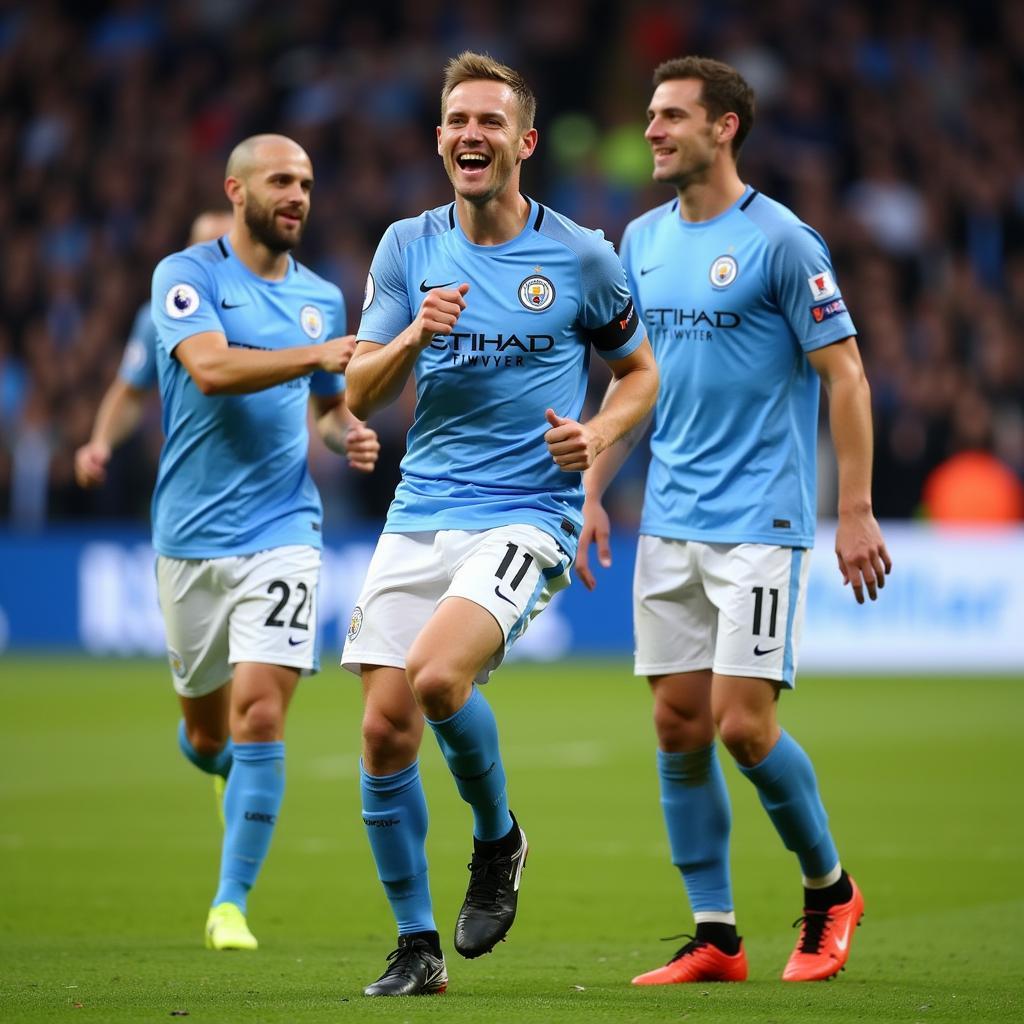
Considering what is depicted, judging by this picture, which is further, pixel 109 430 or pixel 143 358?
pixel 109 430

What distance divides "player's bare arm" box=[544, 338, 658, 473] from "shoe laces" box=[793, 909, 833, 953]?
172cm

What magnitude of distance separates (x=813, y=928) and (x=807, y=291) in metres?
2.06

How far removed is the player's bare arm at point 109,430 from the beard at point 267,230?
1.29m

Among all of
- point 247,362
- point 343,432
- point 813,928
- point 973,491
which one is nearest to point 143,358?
point 343,432

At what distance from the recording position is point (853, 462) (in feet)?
20.2

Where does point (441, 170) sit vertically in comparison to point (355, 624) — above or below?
above

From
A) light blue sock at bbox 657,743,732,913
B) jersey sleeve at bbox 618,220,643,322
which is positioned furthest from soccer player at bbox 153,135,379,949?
light blue sock at bbox 657,743,732,913

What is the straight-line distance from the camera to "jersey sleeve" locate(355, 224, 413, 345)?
18.9 ft

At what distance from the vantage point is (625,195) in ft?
72.8

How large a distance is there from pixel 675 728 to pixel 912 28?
18.9 metres

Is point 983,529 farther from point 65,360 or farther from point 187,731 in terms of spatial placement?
point 187,731

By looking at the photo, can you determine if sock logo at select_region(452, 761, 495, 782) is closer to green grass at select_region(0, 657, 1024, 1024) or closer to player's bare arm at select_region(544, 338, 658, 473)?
green grass at select_region(0, 657, 1024, 1024)

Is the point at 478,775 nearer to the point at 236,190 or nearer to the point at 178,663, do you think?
the point at 178,663

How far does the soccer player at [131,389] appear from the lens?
8.19m
